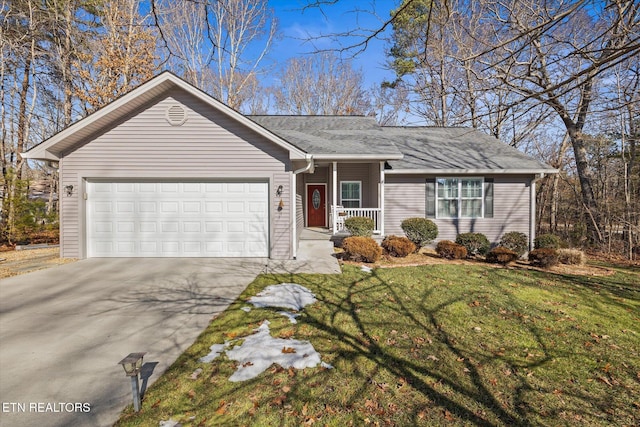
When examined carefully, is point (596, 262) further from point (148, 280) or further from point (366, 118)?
point (148, 280)

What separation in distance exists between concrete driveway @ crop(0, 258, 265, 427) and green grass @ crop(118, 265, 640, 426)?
398mm

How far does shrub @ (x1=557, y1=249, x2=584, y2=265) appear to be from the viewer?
8812 mm

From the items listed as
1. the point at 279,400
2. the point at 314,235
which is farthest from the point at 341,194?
the point at 279,400

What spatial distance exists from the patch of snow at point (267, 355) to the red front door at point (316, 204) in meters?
9.38

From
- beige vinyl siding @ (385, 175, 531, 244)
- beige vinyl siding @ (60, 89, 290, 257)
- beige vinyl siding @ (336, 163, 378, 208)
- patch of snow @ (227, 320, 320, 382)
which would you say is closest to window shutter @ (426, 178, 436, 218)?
beige vinyl siding @ (385, 175, 531, 244)

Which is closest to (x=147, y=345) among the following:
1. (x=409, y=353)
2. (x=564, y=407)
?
(x=409, y=353)

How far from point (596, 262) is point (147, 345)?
1303 cm

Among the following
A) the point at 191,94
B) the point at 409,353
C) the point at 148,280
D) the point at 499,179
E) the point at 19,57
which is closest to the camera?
the point at 409,353

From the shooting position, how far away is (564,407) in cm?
281

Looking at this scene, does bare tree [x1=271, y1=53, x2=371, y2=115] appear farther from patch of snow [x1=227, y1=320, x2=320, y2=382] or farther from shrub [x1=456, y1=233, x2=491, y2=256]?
patch of snow [x1=227, y1=320, x2=320, y2=382]

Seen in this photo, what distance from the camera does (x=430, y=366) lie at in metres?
3.40

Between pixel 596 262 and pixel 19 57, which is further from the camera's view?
pixel 19 57

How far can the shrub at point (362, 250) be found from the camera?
8219mm

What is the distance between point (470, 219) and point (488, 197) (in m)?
1.04
